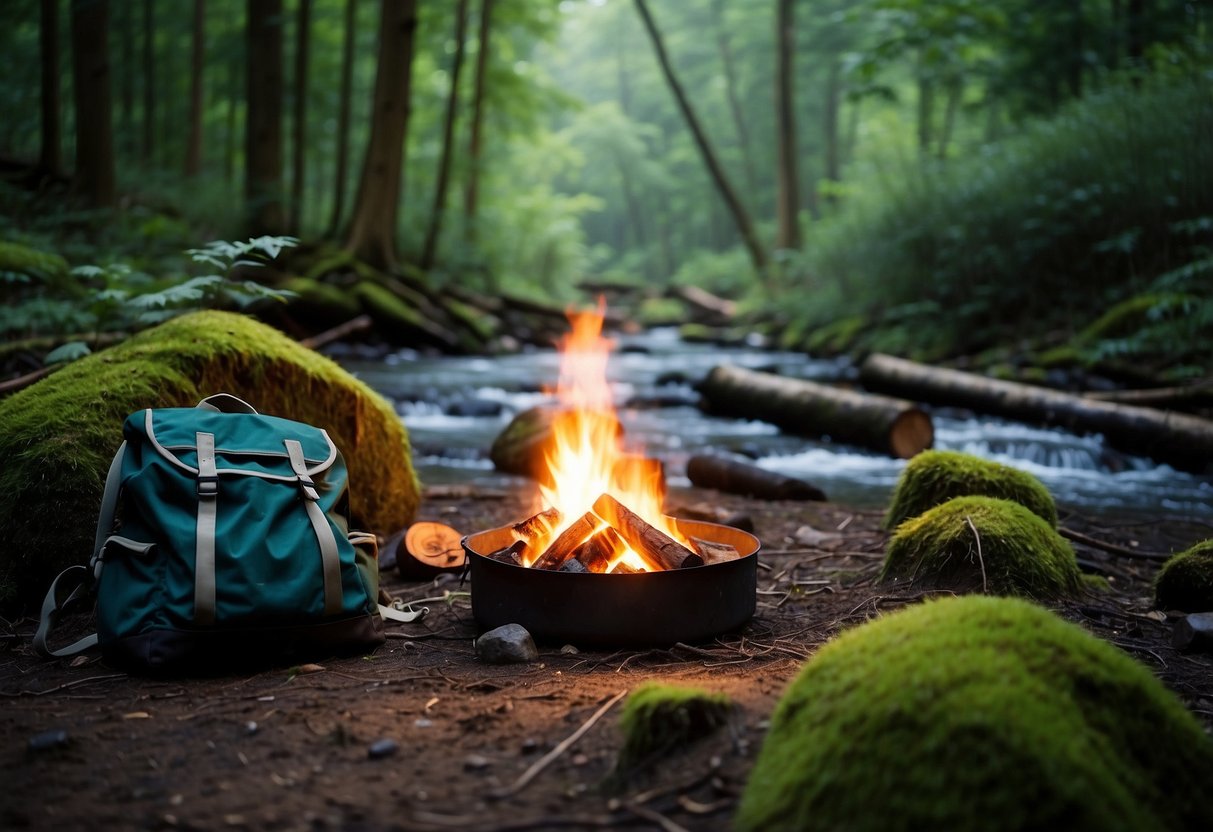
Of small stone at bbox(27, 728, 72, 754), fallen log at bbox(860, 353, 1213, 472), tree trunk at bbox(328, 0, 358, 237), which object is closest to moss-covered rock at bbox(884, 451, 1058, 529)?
fallen log at bbox(860, 353, 1213, 472)

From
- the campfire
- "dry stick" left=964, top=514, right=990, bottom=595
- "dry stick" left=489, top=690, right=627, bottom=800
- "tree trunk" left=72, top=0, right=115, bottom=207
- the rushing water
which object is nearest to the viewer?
"dry stick" left=489, top=690, right=627, bottom=800

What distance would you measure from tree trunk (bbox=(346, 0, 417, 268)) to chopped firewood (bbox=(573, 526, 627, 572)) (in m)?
14.0

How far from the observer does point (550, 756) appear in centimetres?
233

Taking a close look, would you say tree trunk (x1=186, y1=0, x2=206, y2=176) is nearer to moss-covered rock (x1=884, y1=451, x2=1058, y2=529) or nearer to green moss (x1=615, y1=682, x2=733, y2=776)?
moss-covered rock (x1=884, y1=451, x2=1058, y2=529)

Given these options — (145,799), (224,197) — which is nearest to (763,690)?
(145,799)

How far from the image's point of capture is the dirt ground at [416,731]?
2053 millimetres

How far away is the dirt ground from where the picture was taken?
80.8 inches

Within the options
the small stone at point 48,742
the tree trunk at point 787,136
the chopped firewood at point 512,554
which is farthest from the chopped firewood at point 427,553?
the tree trunk at point 787,136

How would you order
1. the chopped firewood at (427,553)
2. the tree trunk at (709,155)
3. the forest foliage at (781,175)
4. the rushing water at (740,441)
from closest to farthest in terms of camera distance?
the chopped firewood at (427,553)
the rushing water at (740,441)
the forest foliage at (781,175)
the tree trunk at (709,155)

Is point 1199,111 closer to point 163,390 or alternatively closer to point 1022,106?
point 1022,106

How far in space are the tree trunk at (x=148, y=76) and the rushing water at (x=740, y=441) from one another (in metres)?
11.3

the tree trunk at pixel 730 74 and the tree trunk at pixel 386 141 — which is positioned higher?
the tree trunk at pixel 730 74

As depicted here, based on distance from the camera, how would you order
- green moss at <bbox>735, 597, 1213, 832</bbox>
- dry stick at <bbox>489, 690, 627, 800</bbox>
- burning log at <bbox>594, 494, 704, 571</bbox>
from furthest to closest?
burning log at <bbox>594, 494, 704, 571</bbox> < dry stick at <bbox>489, 690, 627, 800</bbox> < green moss at <bbox>735, 597, 1213, 832</bbox>

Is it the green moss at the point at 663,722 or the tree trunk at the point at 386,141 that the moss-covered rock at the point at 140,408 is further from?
the tree trunk at the point at 386,141
